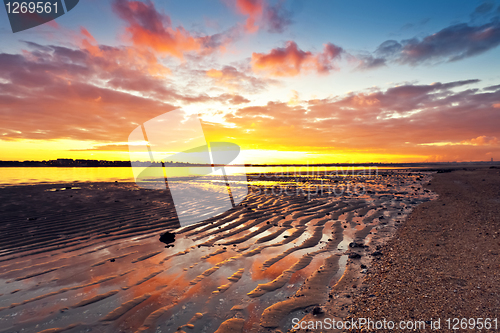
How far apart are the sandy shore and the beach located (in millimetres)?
27

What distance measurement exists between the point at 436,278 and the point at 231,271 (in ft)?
14.2

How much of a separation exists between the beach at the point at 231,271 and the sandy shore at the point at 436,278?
27 mm

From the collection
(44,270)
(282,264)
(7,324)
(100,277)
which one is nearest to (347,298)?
(282,264)

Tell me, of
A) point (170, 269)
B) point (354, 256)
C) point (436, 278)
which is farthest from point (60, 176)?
point (436, 278)

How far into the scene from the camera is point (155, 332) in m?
3.45

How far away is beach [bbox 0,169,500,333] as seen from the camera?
375 centimetres

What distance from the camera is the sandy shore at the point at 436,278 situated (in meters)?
3.43

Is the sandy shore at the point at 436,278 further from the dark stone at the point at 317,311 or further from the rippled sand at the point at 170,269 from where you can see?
the rippled sand at the point at 170,269

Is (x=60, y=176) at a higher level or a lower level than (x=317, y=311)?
higher

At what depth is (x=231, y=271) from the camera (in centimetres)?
553

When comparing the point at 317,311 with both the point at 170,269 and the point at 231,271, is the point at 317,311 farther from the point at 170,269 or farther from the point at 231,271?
the point at 170,269

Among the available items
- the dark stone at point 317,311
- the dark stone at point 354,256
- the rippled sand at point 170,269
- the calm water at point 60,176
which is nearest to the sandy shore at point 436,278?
the dark stone at point 317,311

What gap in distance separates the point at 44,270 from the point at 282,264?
6026 mm

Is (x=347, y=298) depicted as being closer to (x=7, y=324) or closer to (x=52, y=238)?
(x=7, y=324)
